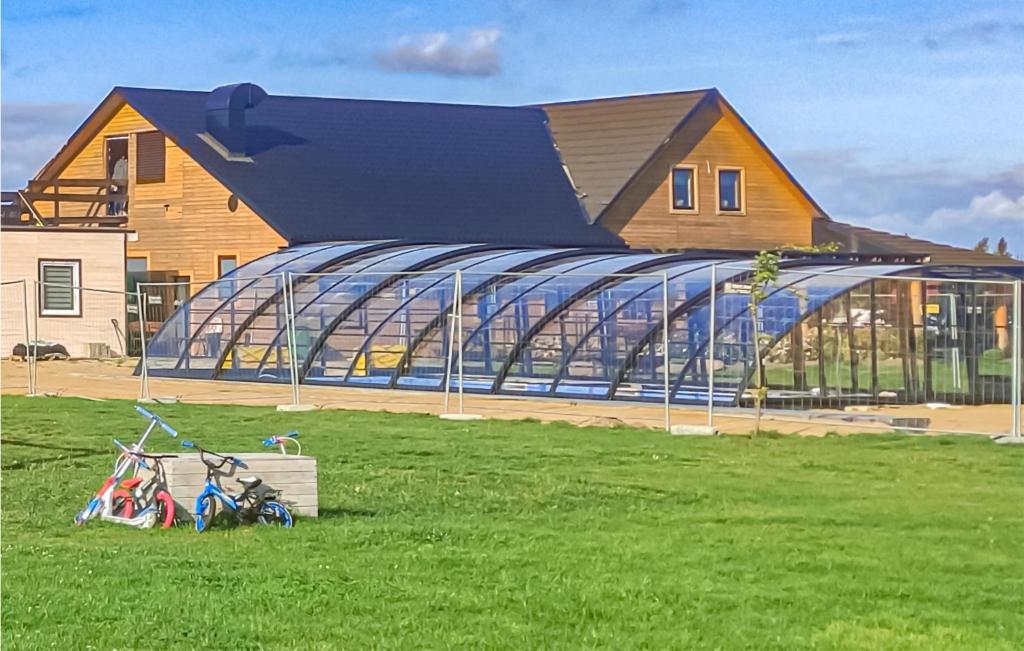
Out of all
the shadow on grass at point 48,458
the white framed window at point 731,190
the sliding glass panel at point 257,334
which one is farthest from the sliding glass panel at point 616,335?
the white framed window at point 731,190

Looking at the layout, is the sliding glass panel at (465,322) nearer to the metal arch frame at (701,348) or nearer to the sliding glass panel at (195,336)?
the metal arch frame at (701,348)

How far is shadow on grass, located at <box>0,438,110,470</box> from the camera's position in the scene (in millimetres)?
14262

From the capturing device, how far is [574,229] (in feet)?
145

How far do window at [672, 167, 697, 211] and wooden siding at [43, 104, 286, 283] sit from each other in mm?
13141

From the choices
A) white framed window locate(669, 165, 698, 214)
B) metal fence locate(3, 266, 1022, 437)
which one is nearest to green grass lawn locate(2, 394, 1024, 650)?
metal fence locate(3, 266, 1022, 437)

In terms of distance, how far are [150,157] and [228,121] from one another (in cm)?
248

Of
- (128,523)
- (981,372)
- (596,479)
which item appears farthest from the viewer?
(981,372)

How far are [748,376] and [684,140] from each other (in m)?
25.5

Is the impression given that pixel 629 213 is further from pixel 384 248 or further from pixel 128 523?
pixel 128 523

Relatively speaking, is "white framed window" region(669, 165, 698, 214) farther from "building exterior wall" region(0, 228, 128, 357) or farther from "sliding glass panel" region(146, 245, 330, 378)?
"sliding glass panel" region(146, 245, 330, 378)

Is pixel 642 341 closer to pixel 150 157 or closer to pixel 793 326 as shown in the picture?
pixel 793 326

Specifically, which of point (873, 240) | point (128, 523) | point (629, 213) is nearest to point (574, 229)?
point (629, 213)

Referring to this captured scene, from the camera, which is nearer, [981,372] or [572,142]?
[981,372]

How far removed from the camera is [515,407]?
891 inches
